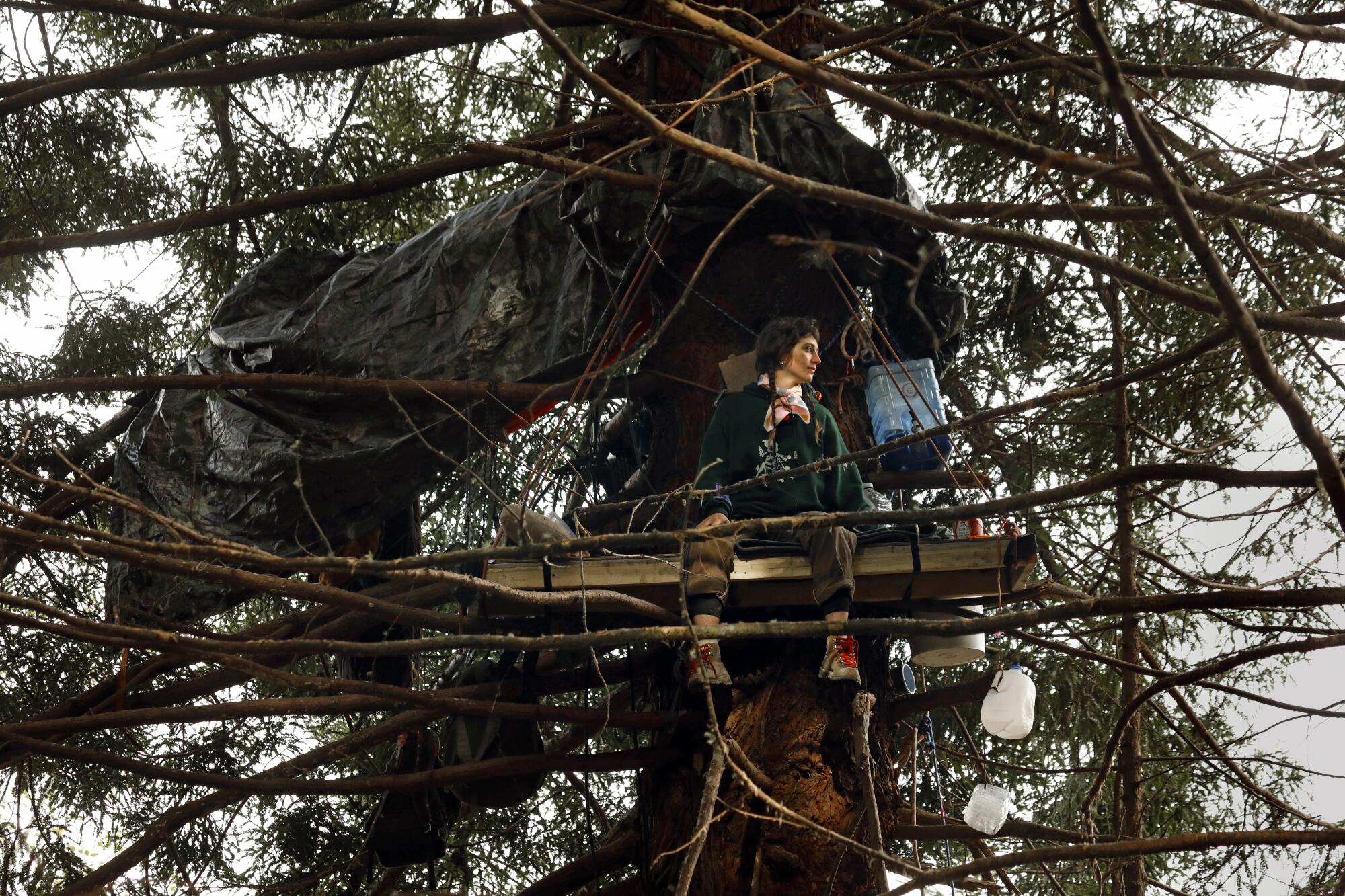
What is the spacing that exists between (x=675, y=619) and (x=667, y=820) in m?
1.04

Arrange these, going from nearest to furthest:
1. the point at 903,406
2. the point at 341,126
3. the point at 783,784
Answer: the point at 783,784
the point at 903,406
the point at 341,126

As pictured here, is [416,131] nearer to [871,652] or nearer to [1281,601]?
[871,652]

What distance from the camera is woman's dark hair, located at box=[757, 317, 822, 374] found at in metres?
4.88

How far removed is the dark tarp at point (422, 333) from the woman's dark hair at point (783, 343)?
355 mm

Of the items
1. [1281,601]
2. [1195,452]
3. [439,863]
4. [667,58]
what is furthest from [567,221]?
[439,863]

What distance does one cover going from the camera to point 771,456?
4.84 meters

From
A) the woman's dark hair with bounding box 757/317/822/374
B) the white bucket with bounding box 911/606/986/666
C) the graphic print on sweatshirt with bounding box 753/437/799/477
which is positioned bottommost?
the white bucket with bounding box 911/606/986/666

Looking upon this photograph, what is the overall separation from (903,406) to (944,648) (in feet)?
3.17

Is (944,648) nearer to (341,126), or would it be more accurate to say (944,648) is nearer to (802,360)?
(802,360)

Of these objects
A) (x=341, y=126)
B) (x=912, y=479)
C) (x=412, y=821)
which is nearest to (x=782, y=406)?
(x=912, y=479)

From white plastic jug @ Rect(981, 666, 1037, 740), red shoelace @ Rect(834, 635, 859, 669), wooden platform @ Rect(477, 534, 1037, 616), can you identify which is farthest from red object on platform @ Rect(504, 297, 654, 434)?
white plastic jug @ Rect(981, 666, 1037, 740)

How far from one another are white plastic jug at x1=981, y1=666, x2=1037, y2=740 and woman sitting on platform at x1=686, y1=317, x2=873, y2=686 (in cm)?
49

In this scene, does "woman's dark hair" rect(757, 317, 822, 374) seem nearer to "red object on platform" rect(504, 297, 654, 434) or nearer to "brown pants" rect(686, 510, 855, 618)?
"red object on platform" rect(504, 297, 654, 434)

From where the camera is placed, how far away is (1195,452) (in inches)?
126
